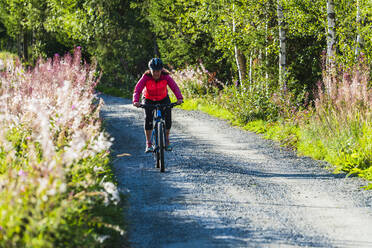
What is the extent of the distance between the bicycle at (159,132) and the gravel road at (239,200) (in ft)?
0.95

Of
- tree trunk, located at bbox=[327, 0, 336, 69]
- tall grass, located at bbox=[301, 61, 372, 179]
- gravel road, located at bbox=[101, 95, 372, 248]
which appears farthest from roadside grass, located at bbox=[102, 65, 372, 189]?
tree trunk, located at bbox=[327, 0, 336, 69]

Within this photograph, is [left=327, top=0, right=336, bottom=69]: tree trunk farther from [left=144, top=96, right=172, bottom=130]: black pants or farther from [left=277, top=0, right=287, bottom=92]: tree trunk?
[left=144, top=96, right=172, bottom=130]: black pants

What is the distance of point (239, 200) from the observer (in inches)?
281

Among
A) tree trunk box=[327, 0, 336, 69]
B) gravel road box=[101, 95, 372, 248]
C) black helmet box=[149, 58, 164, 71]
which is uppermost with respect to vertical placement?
tree trunk box=[327, 0, 336, 69]

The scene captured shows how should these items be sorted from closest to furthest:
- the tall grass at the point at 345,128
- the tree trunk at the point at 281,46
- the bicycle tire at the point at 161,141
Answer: the bicycle tire at the point at 161,141, the tall grass at the point at 345,128, the tree trunk at the point at 281,46

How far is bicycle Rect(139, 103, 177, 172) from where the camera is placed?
8781 mm

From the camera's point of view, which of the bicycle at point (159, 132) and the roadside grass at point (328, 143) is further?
the roadside grass at point (328, 143)

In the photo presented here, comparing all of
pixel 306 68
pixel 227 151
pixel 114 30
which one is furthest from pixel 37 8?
pixel 227 151

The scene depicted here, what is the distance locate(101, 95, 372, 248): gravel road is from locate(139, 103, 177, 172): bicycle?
29 cm

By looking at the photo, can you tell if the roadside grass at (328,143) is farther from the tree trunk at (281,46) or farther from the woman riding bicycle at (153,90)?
the woman riding bicycle at (153,90)

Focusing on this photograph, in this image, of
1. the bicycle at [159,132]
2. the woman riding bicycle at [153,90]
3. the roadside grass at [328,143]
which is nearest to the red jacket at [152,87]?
the woman riding bicycle at [153,90]

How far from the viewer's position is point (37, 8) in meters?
35.2

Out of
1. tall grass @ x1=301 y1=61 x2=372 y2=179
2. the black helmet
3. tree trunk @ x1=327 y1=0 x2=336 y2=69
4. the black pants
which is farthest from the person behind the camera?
tree trunk @ x1=327 y1=0 x2=336 y2=69

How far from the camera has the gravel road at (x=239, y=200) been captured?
5.63 m
